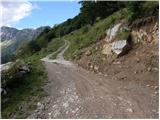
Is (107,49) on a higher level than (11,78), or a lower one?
higher

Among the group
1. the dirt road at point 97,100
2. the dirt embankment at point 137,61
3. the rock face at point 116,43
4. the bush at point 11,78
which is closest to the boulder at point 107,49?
the rock face at point 116,43

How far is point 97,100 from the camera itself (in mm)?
16250

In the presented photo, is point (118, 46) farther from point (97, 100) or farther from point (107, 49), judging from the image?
point (97, 100)

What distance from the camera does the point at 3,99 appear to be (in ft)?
59.4

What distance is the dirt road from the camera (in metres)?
14.2

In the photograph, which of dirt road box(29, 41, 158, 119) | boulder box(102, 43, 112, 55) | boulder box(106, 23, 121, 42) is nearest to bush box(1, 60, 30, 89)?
dirt road box(29, 41, 158, 119)

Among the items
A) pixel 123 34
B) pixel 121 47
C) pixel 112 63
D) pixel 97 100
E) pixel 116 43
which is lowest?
pixel 97 100

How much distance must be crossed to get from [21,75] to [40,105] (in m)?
7.17

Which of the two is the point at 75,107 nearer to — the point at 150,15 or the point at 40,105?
the point at 40,105

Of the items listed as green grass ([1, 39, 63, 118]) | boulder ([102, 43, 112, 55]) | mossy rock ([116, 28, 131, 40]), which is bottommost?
green grass ([1, 39, 63, 118])

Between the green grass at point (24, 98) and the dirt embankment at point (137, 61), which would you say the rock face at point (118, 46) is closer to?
the dirt embankment at point (137, 61)

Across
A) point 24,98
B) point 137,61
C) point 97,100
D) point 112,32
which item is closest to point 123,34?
point 112,32

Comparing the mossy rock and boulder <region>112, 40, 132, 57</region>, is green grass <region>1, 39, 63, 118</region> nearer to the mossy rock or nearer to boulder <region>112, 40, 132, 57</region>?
boulder <region>112, 40, 132, 57</region>

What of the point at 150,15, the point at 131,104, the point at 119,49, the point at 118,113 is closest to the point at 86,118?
the point at 118,113
